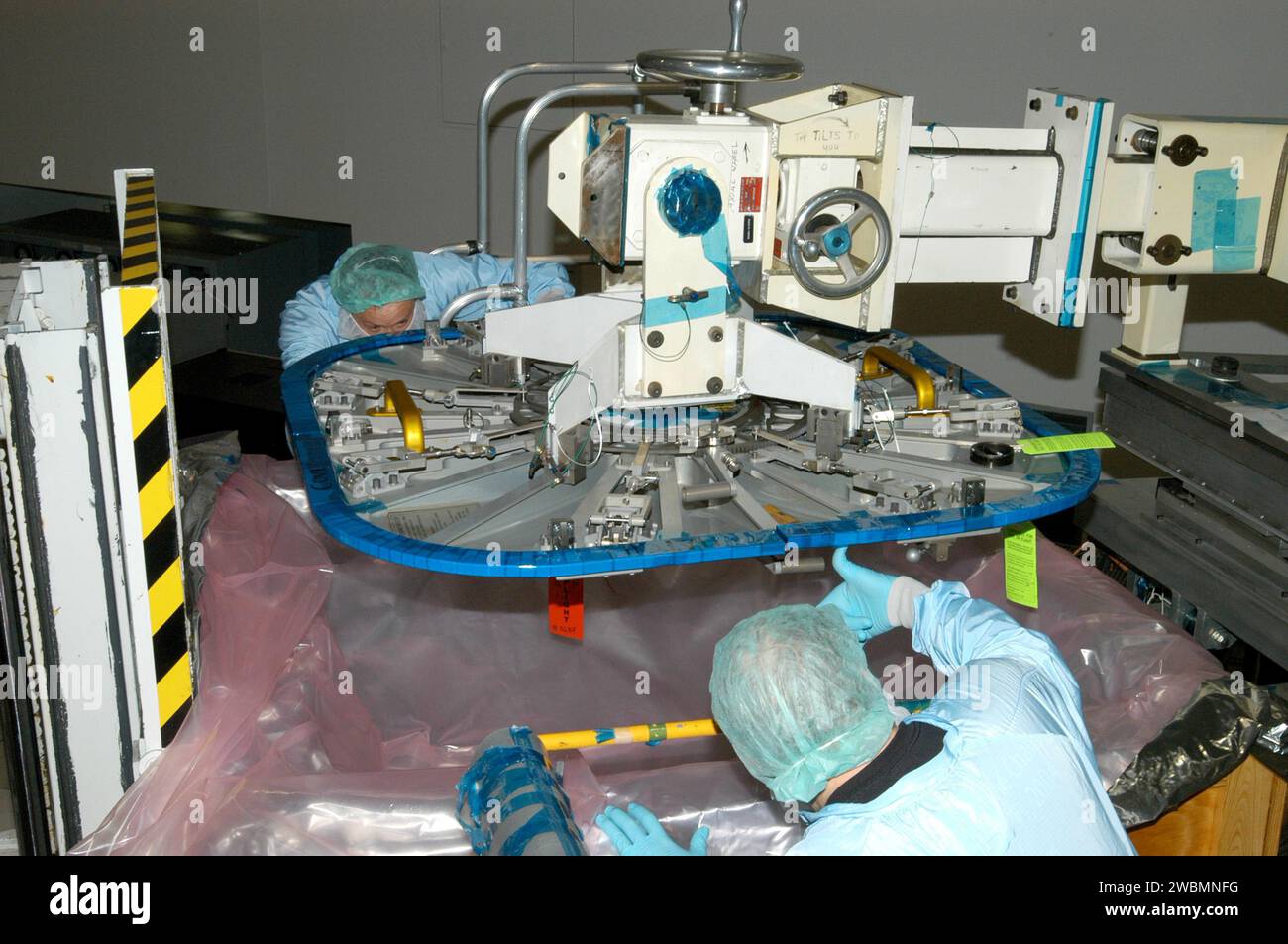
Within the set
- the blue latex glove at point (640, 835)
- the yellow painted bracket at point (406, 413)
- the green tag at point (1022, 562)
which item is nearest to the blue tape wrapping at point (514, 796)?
the blue latex glove at point (640, 835)

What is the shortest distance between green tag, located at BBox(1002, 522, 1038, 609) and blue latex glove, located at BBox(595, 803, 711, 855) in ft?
3.11

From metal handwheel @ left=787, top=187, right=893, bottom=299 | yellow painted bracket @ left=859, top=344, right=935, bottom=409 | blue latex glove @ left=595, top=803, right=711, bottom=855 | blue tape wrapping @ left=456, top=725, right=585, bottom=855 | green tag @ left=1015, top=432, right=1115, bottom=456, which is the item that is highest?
metal handwheel @ left=787, top=187, right=893, bottom=299

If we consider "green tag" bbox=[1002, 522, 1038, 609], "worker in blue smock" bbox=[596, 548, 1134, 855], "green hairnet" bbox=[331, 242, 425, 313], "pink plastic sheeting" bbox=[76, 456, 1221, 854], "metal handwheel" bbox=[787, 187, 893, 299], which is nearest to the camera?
"worker in blue smock" bbox=[596, 548, 1134, 855]

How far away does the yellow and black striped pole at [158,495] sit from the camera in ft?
5.68

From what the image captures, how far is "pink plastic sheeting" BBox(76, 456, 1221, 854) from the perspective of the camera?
185 cm

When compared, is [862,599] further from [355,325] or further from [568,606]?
[355,325]

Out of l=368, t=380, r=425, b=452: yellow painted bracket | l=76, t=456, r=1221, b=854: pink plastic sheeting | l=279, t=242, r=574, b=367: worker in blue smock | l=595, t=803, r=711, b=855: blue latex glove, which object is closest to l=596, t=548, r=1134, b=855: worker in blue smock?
l=595, t=803, r=711, b=855: blue latex glove

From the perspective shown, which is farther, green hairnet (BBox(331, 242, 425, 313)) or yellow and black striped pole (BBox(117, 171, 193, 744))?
green hairnet (BBox(331, 242, 425, 313))

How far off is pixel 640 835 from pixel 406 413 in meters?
0.93

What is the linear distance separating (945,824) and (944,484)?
921mm

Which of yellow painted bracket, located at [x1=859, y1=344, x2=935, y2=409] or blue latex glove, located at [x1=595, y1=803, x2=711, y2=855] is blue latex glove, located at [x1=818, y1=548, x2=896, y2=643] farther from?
yellow painted bracket, located at [x1=859, y1=344, x2=935, y2=409]

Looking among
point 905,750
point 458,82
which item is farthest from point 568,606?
point 458,82

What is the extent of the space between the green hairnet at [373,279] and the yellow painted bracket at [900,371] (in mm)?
1131

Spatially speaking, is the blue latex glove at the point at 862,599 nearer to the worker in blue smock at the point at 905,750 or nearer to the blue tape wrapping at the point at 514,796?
the worker in blue smock at the point at 905,750
